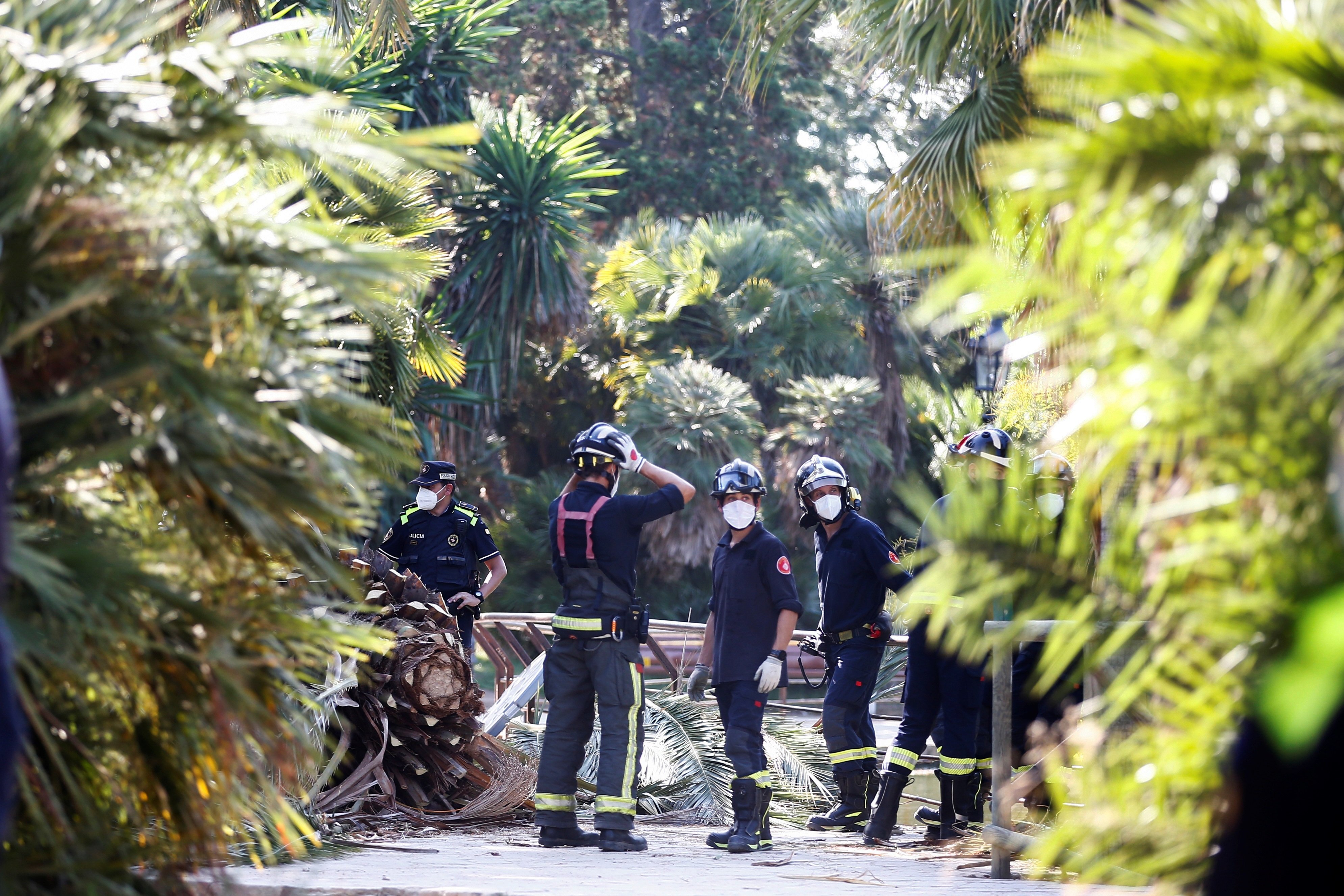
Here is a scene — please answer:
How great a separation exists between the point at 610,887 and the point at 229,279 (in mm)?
3192

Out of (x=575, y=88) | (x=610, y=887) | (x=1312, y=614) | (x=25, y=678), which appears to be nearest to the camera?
(x=1312, y=614)

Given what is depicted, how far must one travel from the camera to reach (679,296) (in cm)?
1596

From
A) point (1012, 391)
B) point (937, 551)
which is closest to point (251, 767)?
point (937, 551)

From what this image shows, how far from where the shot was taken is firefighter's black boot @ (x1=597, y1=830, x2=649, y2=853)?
237 inches

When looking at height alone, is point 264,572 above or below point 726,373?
below

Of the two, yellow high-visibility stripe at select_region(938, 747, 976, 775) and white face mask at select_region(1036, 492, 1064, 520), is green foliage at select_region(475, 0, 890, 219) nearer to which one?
yellow high-visibility stripe at select_region(938, 747, 976, 775)

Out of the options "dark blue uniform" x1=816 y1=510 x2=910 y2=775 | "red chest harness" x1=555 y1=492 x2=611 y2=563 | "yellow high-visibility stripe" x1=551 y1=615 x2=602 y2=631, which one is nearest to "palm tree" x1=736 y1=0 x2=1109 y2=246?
"dark blue uniform" x1=816 y1=510 x2=910 y2=775

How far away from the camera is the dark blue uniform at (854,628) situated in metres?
7.27

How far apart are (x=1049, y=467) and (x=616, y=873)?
8.16ft

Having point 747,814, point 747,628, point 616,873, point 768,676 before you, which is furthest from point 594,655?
point 616,873

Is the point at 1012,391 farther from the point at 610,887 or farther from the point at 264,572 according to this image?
the point at 264,572

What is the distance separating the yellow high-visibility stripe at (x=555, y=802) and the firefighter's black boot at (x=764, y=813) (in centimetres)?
93

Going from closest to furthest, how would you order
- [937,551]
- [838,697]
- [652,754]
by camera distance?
1. [937,551]
2. [838,697]
3. [652,754]

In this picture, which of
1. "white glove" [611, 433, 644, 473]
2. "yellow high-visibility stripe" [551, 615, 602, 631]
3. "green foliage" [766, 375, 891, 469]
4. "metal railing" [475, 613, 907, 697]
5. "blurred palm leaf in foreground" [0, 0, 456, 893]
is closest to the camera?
"blurred palm leaf in foreground" [0, 0, 456, 893]
